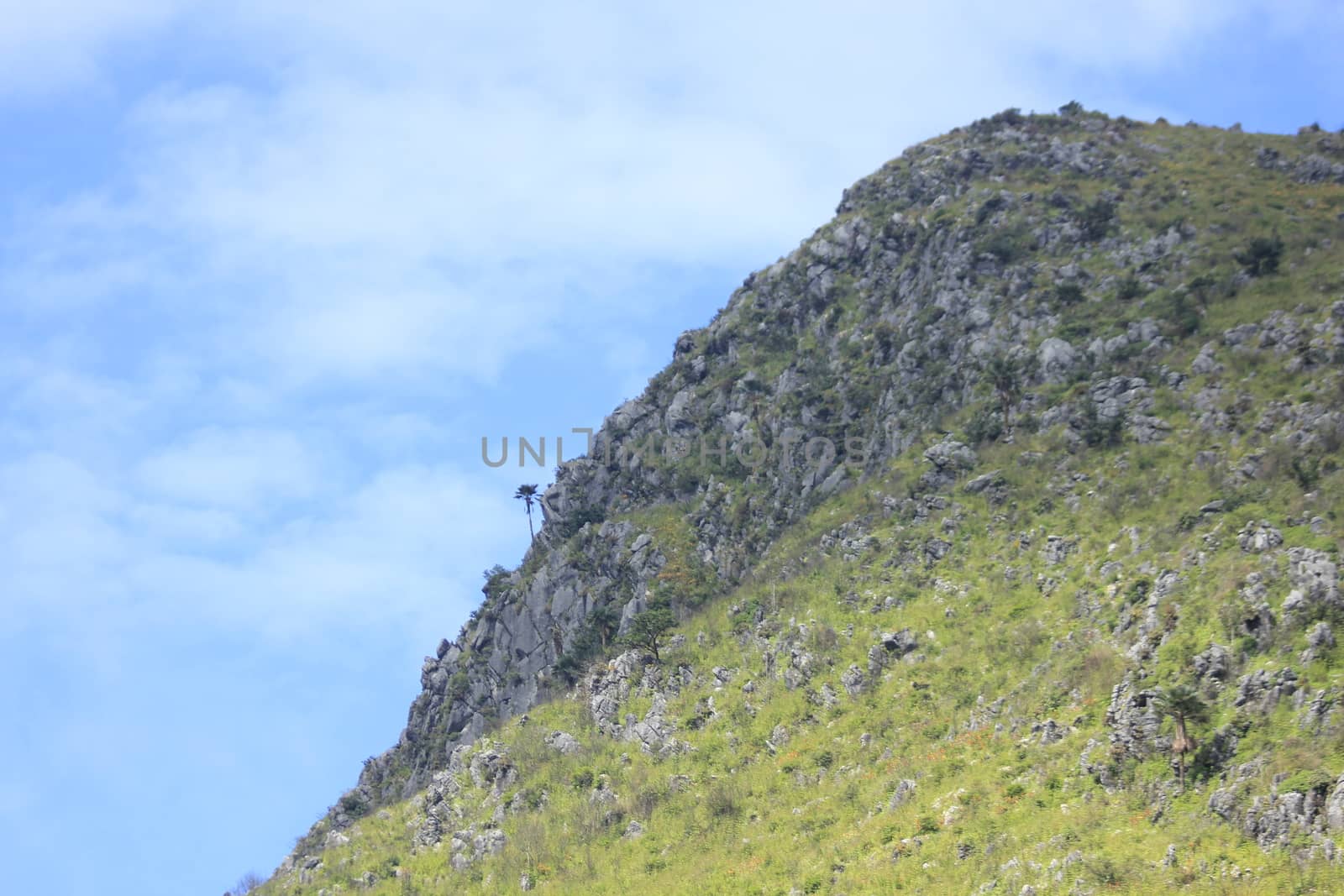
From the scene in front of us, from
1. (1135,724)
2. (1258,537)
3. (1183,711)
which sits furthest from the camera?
(1258,537)

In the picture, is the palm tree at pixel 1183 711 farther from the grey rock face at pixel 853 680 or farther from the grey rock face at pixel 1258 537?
the grey rock face at pixel 853 680

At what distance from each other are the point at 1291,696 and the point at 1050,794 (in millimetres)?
9689

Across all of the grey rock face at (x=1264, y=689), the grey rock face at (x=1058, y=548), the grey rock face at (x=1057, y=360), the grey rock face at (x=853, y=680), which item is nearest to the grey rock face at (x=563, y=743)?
the grey rock face at (x=853, y=680)

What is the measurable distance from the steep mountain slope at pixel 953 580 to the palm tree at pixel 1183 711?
0.95 ft

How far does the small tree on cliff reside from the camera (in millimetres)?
70438

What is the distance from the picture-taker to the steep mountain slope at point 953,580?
39500mm

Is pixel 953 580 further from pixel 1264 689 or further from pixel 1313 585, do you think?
pixel 1264 689

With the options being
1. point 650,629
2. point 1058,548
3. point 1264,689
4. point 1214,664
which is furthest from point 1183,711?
point 650,629

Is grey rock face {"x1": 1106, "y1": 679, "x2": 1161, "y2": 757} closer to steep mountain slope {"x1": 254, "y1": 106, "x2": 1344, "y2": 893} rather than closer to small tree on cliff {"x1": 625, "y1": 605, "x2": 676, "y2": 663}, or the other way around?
steep mountain slope {"x1": 254, "y1": 106, "x2": 1344, "y2": 893}

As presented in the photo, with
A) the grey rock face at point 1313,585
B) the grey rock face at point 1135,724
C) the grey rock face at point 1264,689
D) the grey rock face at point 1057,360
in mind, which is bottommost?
the grey rock face at point 1135,724

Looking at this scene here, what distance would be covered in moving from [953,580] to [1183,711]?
24338 mm

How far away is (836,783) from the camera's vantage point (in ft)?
171

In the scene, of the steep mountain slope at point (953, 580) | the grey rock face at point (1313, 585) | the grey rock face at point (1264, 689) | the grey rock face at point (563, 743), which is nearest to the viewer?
the grey rock face at point (1264, 689)

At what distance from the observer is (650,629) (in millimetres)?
70562
